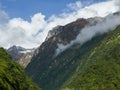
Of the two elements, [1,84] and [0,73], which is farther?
[0,73]

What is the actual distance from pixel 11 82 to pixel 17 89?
9.18 meters

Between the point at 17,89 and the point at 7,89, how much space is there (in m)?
32.8

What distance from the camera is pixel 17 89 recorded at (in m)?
200

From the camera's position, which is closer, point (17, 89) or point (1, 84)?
point (1, 84)

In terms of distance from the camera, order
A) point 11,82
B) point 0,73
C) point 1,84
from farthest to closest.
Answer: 1. point 11,82
2. point 0,73
3. point 1,84

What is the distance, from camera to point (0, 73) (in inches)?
7018

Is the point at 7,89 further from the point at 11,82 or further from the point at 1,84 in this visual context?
the point at 11,82

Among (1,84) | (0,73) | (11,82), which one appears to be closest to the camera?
(1,84)

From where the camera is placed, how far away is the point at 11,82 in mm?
191875

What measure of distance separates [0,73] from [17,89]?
23997 millimetres

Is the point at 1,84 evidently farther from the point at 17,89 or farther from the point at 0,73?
the point at 17,89

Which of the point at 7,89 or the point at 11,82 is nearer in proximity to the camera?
the point at 7,89

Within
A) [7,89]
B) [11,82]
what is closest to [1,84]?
[7,89]

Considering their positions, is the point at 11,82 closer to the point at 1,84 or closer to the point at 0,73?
the point at 0,73
